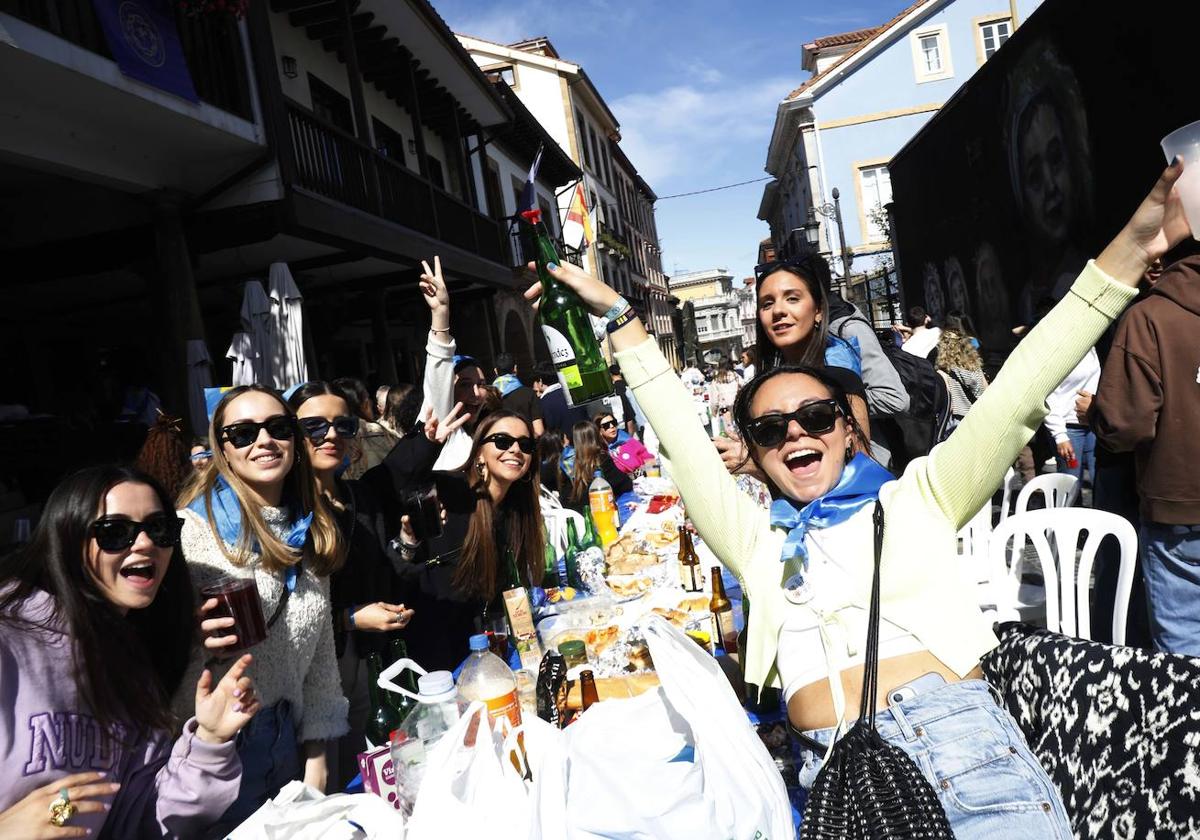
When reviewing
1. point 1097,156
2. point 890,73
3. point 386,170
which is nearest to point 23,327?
point 386,170

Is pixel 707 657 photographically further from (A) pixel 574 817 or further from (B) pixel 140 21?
(B) pixel 140 21

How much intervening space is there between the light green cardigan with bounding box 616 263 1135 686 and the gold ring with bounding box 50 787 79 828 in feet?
4.87

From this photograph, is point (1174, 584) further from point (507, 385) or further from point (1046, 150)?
point (1046, 150)

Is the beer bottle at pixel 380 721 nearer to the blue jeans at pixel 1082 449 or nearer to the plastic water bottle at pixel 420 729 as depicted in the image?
the plastic water bottle at pixel 420 729

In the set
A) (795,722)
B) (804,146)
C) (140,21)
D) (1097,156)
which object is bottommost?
(795,722)

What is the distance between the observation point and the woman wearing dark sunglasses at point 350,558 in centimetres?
266

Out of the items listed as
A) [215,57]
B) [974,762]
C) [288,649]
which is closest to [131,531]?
[288,649]

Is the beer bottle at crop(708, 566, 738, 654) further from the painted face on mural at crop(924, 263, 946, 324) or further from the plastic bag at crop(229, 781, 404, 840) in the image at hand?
the painted face on mural at crop(924, 263, 946, 324)

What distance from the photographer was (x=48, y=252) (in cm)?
657

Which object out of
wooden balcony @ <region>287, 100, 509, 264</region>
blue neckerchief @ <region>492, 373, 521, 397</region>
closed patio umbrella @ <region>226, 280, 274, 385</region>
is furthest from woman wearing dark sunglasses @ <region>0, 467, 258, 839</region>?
wooden balcony @ <region>287, 100, 509, 264</region>

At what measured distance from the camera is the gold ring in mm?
1352

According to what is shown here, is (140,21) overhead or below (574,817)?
overhead

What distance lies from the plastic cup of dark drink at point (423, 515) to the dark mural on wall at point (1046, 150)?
4.52 metres

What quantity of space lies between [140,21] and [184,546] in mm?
4789
